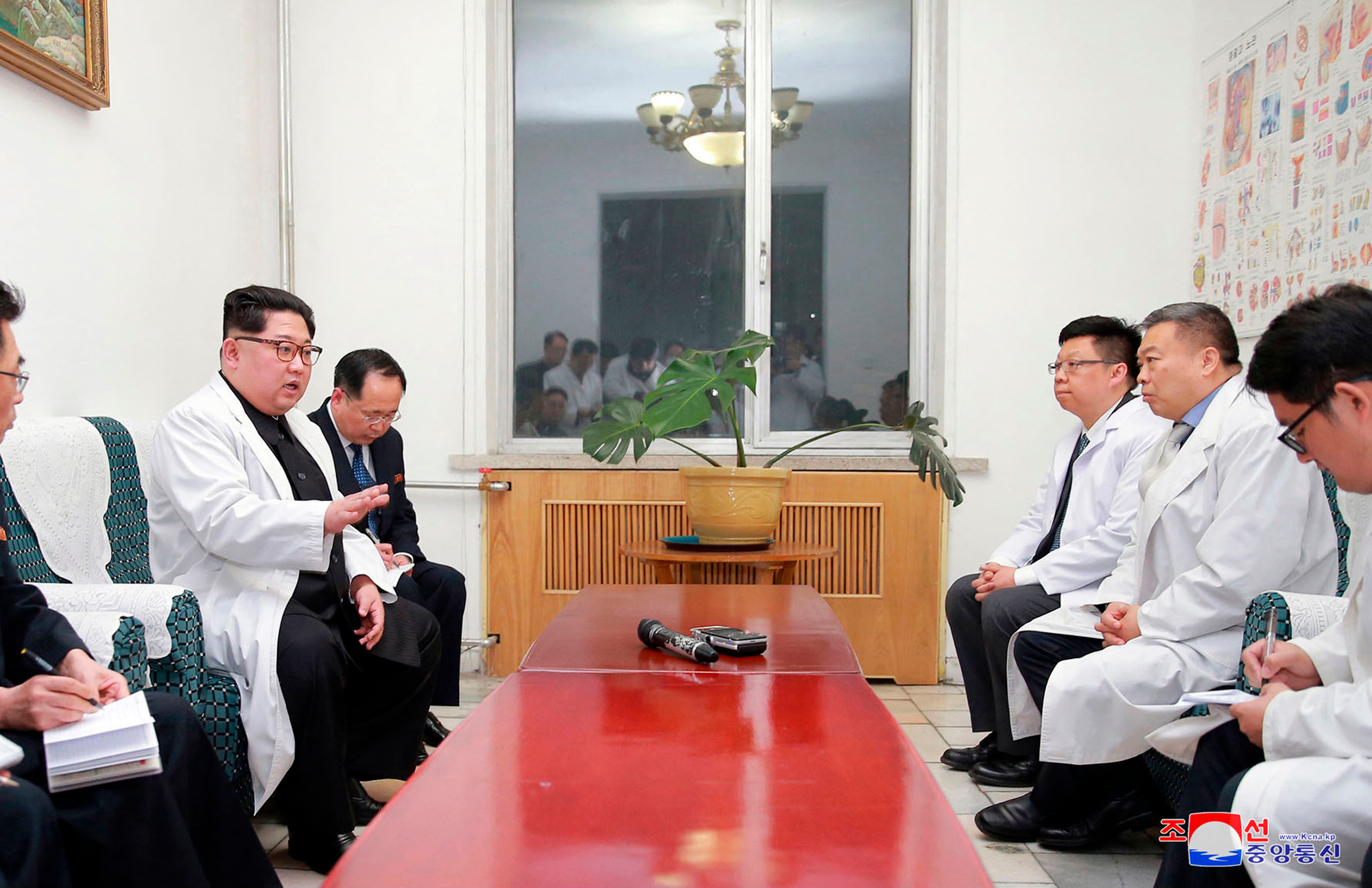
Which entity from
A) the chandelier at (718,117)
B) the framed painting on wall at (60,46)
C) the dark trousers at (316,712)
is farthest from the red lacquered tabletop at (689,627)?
the chandelier at (718,117)

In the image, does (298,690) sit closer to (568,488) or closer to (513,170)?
(568,488)

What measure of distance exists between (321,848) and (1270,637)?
1.90 meters

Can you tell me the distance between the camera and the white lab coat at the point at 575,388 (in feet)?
14.0

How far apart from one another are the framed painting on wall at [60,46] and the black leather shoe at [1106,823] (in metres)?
3.07

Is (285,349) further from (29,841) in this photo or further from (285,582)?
(29,841)

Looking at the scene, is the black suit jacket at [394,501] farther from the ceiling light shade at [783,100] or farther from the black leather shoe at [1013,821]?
the ceiling light shade at [783,100]

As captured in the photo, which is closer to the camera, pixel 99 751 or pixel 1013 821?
pixel 99 751

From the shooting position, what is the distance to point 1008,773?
8.98 feet

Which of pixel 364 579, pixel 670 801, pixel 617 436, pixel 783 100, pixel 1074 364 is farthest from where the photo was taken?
pixel 783 100

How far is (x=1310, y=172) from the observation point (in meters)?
3.02

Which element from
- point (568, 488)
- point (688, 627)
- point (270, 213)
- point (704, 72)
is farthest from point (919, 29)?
point (688, 627)

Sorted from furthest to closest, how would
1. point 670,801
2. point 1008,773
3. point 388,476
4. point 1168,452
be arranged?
point 388,476, point 1008,773, point 1168,452, point 670,801

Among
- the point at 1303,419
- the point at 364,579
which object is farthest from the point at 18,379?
the point at 1303,419

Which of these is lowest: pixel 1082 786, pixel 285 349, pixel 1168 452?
pixel 1082 786
